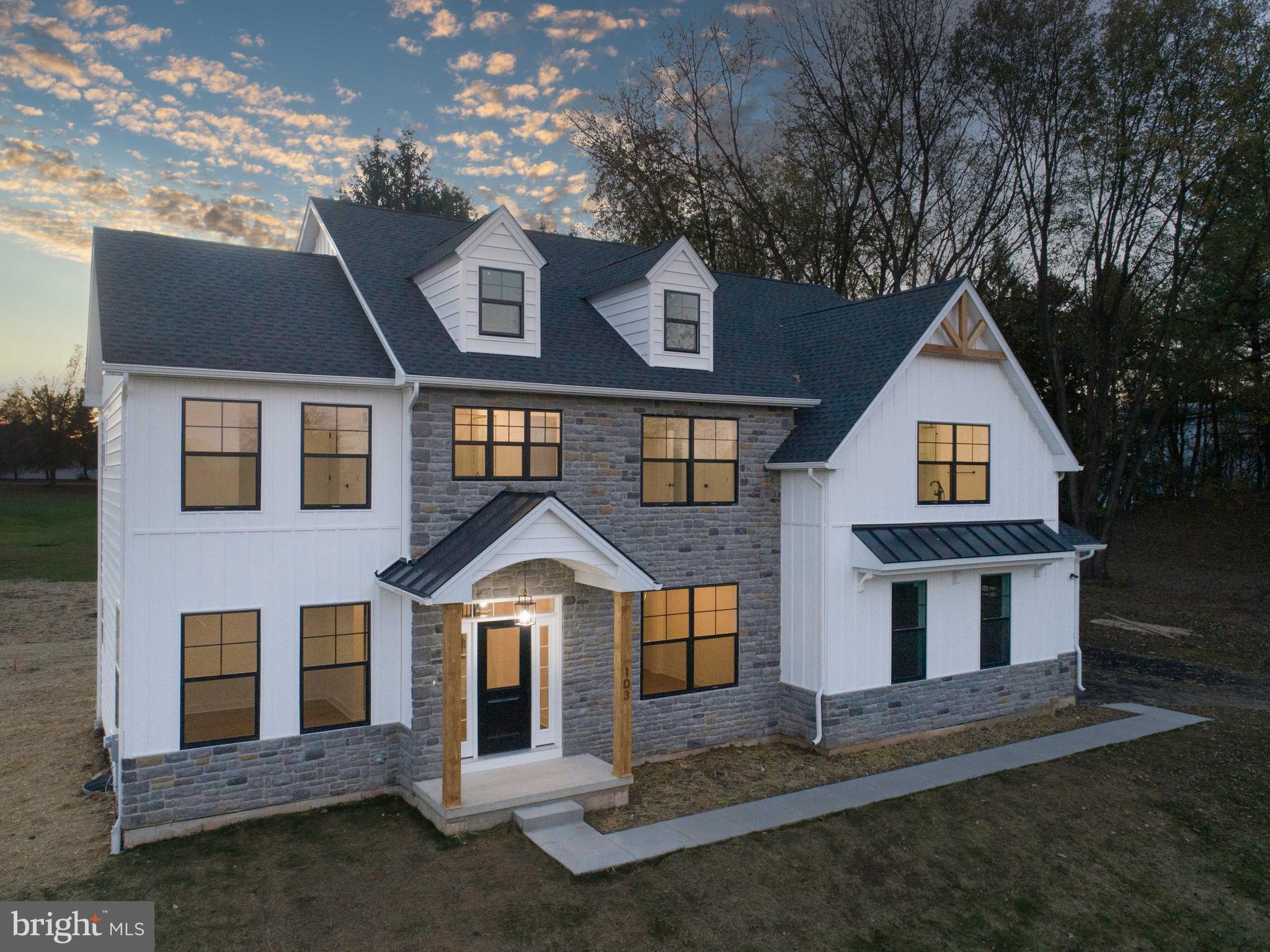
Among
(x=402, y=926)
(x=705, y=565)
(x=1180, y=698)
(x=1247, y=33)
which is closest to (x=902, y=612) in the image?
(x=705, y=565)

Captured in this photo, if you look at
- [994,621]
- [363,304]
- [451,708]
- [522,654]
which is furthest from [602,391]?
[994,621]

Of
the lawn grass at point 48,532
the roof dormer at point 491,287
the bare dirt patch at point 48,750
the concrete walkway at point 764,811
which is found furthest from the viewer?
Result: the lawn grass at point 48,532

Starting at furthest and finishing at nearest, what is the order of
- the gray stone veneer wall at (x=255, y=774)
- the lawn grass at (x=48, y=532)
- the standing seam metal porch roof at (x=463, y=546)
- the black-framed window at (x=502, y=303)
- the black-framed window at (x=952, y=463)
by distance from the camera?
the lawn grass at (x=48, y=532)
the black-framed window at (x=952, y=463)
the black-framed window at (x=502, y=303)
the standing seam metal porch roof at (x=463, y=546)
the gray stone veneer wall at (x=255, y=774)

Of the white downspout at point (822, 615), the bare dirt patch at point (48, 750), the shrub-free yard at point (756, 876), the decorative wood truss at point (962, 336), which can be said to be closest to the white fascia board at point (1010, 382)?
the decorative wood truss at point (962, 336)

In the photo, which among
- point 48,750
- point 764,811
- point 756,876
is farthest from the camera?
point 48,750

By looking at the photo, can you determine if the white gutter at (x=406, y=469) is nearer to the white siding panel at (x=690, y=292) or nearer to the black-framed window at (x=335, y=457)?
the black-framed window at (x=335, y=457)

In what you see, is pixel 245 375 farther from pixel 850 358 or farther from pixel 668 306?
pixel 850 358

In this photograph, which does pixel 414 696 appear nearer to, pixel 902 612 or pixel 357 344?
pixel 357 344
